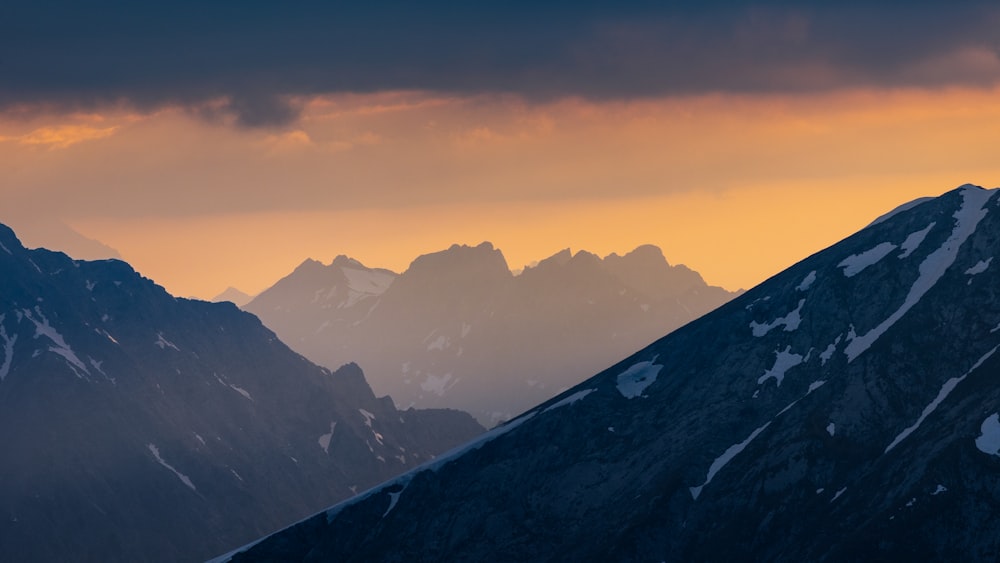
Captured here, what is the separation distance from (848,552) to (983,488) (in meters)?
19.8

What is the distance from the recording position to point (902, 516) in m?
200

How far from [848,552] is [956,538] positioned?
14541 mm

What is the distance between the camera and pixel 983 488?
19438 cm

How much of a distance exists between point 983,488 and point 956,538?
319 inches

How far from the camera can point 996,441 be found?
19962 centimetres

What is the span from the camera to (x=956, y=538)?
192 m

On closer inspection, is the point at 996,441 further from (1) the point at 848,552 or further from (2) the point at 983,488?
(1) the point at 848,552

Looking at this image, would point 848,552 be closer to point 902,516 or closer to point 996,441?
point 902,516

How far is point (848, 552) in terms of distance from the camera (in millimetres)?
198125

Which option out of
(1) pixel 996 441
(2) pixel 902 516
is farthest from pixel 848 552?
(1) pixel 996 441

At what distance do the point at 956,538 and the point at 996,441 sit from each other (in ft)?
53.8

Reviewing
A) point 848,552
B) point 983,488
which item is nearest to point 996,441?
point 983,488

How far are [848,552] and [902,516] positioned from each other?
30.2ft
